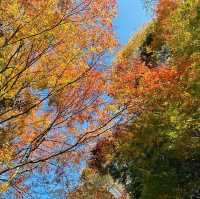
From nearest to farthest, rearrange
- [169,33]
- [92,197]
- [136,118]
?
[136,118]
[169,33]
[92,197]

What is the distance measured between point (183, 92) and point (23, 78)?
16.9 ft

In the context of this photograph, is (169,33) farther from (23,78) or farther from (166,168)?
(23,78)

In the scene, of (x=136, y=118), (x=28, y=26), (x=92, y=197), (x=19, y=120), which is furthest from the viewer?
(x=92, y=197)

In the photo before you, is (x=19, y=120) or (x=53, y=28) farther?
(x=19, y=120)

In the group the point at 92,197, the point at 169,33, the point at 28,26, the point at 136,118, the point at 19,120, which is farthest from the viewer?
the point at 92,197

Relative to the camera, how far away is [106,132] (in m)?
16.5

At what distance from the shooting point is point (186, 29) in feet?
58.4

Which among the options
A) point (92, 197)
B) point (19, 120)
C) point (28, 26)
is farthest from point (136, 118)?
point (92, 197)

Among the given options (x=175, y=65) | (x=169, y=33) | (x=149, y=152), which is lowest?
(x=149, y=152)

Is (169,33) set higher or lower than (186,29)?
higher

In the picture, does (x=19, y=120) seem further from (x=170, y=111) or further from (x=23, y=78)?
(x=170, y=111)

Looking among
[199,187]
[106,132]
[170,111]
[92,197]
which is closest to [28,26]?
[106,132]

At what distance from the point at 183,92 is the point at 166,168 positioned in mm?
2732

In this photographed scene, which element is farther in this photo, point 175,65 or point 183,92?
point 175,65
